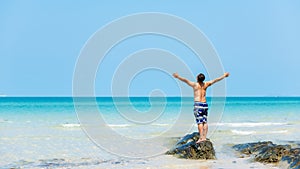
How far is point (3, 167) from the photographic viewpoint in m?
12.2

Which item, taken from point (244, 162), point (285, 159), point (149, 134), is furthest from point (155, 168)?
point (149, 134)

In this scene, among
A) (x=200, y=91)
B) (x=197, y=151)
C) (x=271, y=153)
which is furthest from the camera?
(x=197, y=151)

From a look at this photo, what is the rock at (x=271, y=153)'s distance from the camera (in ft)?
37.8

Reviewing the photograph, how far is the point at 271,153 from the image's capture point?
13141 mm

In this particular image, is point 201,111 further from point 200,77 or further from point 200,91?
point 200,77

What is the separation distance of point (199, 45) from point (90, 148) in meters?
5.41

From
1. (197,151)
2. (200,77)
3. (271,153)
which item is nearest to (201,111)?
(200,77)

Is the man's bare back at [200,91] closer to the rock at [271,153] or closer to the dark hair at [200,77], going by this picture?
the dark hair at [200,77]

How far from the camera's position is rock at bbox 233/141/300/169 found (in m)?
11.5

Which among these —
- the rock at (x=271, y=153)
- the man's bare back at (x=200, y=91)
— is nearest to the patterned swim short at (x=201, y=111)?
the man's bare back at (x=200, y=91)

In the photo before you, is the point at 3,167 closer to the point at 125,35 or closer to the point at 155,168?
the point at 155,168

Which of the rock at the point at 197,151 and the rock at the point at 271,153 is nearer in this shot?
the rock at the point at 271,153

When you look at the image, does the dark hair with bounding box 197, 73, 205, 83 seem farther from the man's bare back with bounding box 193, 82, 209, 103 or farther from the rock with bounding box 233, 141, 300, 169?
the rock with bounding box 233, 141, 300, 169

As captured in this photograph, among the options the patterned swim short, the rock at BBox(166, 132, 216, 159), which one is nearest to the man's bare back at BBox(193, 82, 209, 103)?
the patterned swim short
